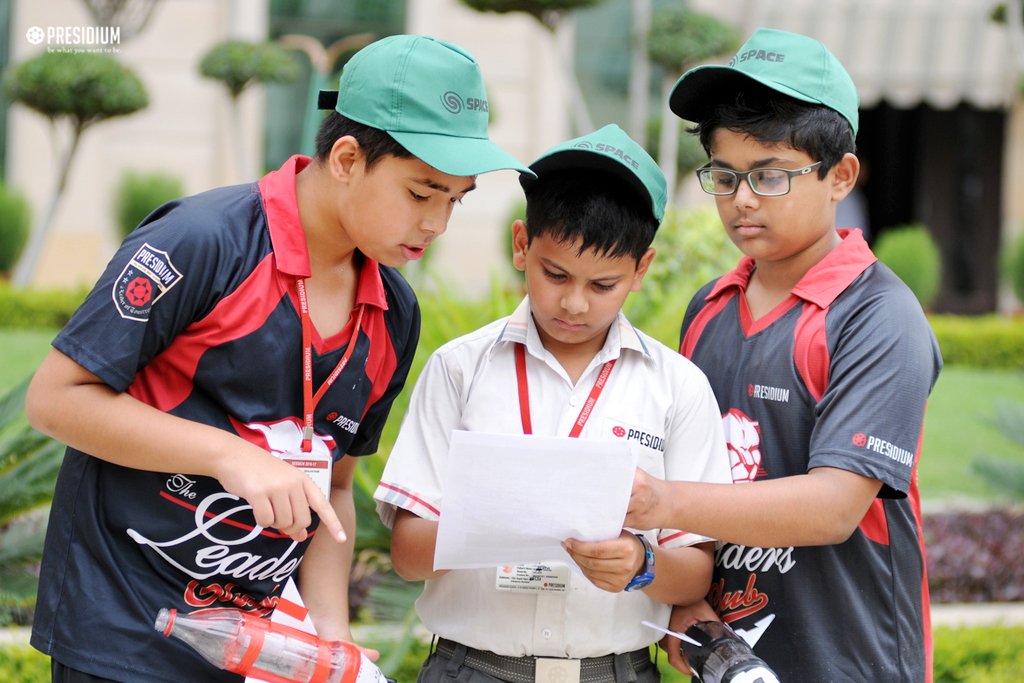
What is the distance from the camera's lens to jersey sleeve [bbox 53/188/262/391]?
1.81m

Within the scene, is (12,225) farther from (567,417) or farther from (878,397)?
(878,397)

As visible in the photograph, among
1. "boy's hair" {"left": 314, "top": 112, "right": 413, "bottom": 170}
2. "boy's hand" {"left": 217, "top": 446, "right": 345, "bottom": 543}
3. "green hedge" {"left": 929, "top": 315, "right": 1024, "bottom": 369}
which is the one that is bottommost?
"green hedge" {"left": 929, "top": 315, "right": 1024, "bottom": 369}

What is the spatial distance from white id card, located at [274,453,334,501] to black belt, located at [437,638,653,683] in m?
0.43

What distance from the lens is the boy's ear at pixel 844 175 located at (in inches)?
88.2

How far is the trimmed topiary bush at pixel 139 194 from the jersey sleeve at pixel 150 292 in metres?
10.1

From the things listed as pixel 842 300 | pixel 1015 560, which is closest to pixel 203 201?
pixel 842 300

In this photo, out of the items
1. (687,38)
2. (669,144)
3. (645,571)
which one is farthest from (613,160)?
(669,144)

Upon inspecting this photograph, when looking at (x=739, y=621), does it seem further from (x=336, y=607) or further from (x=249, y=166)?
(x=249, y=166)

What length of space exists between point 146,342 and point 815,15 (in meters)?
13.3

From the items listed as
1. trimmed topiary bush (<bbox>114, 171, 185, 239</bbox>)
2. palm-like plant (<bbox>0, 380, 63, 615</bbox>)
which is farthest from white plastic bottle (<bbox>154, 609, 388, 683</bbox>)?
trimmed topiary bush (<bbox>114, 171, 185, 239</bbox>)

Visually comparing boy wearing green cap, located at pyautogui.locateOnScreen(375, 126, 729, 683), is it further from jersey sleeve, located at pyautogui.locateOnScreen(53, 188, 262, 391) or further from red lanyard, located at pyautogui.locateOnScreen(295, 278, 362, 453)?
jersey sleeve, located at pyautogui.locateOnScreen(53, 188, 262, 391)

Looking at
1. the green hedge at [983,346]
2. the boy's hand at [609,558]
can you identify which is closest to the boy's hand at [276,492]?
the boy's hand at [609,558]

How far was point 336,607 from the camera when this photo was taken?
215 cm

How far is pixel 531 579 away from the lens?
211cm
